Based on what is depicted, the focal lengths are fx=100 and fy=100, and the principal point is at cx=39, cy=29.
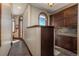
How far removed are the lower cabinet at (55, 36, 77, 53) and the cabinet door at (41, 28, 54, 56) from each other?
0.12 m

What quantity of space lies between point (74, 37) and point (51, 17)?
1.42ft

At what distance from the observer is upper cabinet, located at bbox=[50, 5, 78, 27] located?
141cm

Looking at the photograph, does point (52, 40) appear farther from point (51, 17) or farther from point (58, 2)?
point (58, 2)

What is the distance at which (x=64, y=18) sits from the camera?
148 cm

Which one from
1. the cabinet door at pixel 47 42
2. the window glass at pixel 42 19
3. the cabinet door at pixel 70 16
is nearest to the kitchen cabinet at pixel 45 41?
the cabinet door at pixel 47 42

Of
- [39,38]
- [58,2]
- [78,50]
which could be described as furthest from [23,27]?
[78,50]

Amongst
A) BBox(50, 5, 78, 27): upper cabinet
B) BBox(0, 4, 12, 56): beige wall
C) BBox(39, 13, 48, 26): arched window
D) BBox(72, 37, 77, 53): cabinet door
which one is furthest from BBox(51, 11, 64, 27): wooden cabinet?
BBox(0, 4, 12, 56): beige wall

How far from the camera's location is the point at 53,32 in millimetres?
1528

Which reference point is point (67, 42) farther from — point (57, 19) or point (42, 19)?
point (42, 19)

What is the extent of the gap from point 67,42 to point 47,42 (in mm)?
310

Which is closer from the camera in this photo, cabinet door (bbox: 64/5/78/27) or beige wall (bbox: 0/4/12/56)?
cabinet door (bbox: 64/5/78/27)

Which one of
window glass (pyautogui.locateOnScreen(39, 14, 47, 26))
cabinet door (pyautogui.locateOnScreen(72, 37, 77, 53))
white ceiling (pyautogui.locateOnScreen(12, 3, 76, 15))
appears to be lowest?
cabinet door (pyautogui.locateOnScreen(72, 37, 77, 53))

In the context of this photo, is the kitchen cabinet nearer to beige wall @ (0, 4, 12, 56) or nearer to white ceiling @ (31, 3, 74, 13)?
white ceiling @ (31, 3, 74, 13)

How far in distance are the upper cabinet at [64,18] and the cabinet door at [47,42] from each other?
0.14 meters
